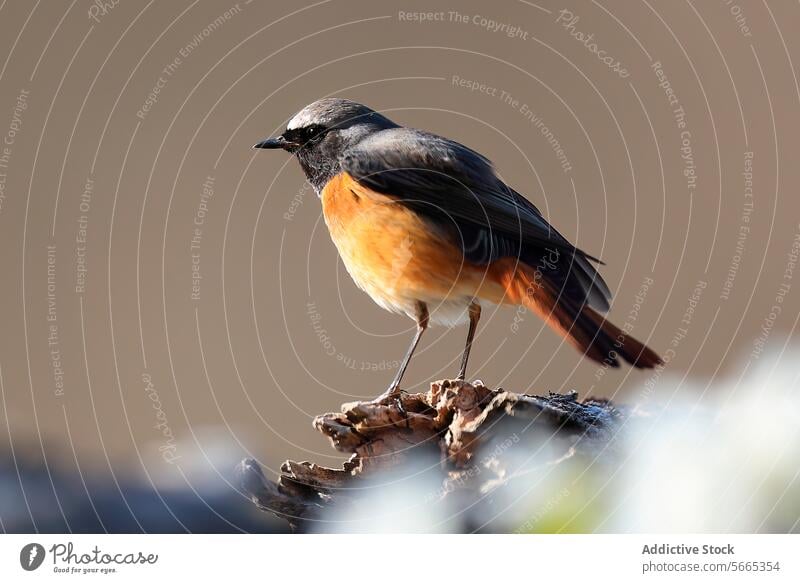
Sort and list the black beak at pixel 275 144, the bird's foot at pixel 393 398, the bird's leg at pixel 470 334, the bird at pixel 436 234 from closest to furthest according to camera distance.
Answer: the bird's foot at pixel 393 398, the bird at pixel 436 234, the bird's leg at pixel 470 334, the black beak at pixel 275 144

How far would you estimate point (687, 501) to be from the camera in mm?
3225

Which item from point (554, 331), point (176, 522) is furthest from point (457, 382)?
point (176, 522)

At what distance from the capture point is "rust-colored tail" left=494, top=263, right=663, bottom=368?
146 inches

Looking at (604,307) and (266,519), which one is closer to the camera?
(266,519)

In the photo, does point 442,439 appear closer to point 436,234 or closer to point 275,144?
point 436,234

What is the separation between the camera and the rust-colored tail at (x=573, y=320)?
3.71 m

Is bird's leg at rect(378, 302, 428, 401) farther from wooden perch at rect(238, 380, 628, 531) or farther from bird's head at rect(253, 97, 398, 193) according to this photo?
bird's head at rect(253, 97, 398, 193)

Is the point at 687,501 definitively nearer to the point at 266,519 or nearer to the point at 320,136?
the point at 266,519

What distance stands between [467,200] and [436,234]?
22cm

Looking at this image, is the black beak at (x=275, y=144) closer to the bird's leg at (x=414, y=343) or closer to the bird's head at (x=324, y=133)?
the bird's head at (x=324, y=133)

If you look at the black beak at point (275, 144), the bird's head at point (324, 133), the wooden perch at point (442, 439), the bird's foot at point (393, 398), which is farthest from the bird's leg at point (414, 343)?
the black beak at point (275, 144)

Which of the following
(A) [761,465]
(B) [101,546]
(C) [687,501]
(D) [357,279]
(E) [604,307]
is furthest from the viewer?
(D) [357,279]

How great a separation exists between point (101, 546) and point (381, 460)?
1.11 m

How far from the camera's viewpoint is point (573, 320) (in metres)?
3.89
